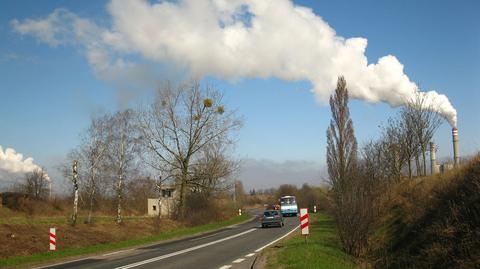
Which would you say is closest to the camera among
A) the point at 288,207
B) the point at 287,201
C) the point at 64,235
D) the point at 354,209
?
the point at 354,209

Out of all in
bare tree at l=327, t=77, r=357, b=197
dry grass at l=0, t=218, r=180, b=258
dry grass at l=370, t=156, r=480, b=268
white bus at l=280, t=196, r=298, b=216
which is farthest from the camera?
white bus at l=280, t=196, r=298, b=216

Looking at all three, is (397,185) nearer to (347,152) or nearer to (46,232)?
(347,152)

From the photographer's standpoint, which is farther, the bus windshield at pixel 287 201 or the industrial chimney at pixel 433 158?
the bus windshield at pixel 287 201

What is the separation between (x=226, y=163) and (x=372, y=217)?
32.5 m

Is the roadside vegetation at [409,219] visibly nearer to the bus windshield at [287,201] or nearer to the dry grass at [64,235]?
the dry grass at [64,235]

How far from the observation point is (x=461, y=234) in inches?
504

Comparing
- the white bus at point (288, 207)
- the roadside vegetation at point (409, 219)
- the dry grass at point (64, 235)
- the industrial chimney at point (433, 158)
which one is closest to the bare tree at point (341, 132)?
the roadside vegetation at point (409, 219)

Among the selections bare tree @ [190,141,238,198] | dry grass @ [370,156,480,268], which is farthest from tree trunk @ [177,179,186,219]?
dry grass @ [370,156,480,268]

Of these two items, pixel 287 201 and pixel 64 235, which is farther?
pixel 287 201

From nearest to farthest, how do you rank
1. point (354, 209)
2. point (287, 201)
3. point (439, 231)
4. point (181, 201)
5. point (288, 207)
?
point (439, 231)
point (354, 209)
point (181, 201)
point (288, 207)
point (287, 201)

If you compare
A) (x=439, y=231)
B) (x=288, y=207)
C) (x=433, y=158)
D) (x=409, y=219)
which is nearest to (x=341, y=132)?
(x=433, y=158)

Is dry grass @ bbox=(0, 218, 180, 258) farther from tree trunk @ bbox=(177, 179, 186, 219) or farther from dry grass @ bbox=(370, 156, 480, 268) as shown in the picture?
dry grass @ bbox=(370, 156, 480, 268)

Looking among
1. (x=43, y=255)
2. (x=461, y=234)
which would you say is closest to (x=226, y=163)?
(x=43, y=255)

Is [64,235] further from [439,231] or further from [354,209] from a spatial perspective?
[439,231]
